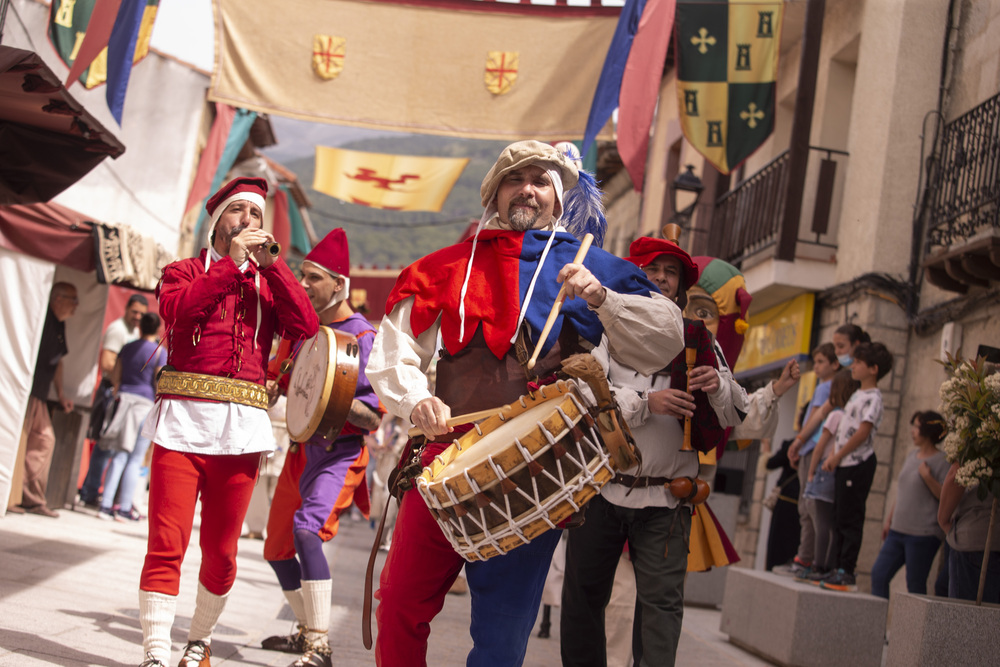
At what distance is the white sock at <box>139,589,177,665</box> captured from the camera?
4043 millimetres

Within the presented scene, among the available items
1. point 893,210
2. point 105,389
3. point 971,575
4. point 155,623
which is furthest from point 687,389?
point 105,389

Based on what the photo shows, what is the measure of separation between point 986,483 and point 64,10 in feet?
21.5

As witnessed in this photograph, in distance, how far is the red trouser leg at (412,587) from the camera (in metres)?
3.09

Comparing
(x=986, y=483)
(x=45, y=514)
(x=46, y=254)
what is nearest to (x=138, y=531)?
(x=45, y=514)

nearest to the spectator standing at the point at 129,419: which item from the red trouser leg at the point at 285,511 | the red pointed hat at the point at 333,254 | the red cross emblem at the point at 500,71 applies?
the red cross emblem at the point at 500,71

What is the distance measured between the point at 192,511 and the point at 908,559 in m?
5.43

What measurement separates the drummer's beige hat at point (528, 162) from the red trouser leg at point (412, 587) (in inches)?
43.7

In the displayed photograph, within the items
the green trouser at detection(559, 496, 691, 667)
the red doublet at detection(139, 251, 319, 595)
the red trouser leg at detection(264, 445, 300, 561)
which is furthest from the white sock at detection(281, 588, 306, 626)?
the green trouser at detection(559, 496, 691, 667)

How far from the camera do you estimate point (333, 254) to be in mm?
5887

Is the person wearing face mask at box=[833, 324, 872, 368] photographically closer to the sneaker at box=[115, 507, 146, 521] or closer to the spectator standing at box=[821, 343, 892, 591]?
the spectator standing at box=[821, 343, 892, 591]

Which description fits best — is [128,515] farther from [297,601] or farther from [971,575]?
[971,575]

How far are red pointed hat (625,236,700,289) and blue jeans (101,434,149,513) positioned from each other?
24.9 ft

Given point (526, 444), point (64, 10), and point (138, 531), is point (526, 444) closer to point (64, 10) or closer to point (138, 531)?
point (64, 10)

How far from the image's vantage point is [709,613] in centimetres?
999
